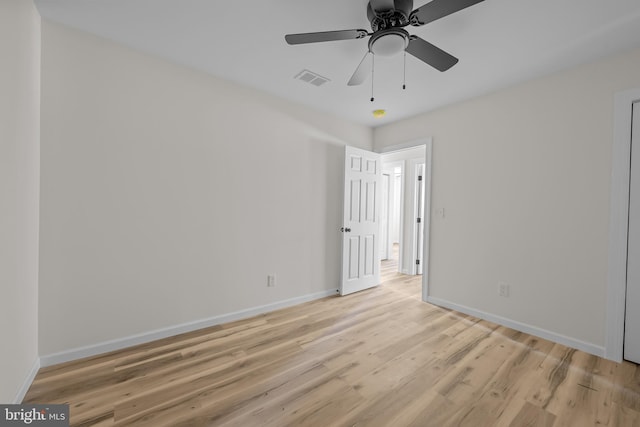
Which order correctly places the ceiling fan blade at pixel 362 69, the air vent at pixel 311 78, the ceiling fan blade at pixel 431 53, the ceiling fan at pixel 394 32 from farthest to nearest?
the air vent at pixel 311 78 → the ceiling fan blade at pixel 362 69 → the ceiling fan blade at pixel 431 53 → the ceiling fan at pixel 394 32

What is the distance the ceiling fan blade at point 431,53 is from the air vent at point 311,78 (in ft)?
3.63

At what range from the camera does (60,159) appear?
1.97 m

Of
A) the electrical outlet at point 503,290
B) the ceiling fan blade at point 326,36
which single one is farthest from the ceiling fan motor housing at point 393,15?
the electrical outlet at point 503,290

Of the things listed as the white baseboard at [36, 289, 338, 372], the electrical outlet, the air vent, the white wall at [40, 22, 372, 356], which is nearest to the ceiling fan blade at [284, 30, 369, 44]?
the air vent

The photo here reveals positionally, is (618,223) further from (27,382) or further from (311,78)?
(27,382)

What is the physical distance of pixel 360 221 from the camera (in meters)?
3.88

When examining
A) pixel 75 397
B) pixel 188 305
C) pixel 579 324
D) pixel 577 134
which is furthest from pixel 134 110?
pixel 579 324

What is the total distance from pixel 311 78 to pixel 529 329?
3.31 metres

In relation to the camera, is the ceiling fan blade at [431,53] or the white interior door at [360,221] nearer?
the ceiling fan blade at [431,53]

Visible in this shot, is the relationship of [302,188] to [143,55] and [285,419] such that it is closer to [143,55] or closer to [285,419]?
[143,55]

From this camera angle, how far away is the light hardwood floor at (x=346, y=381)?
60.8 inches

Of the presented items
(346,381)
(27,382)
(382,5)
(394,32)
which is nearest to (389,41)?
(394,32)

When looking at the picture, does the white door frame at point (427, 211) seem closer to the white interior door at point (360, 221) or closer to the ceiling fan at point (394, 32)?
the white interior door at point (360, 221)

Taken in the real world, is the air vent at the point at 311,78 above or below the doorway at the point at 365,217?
above
